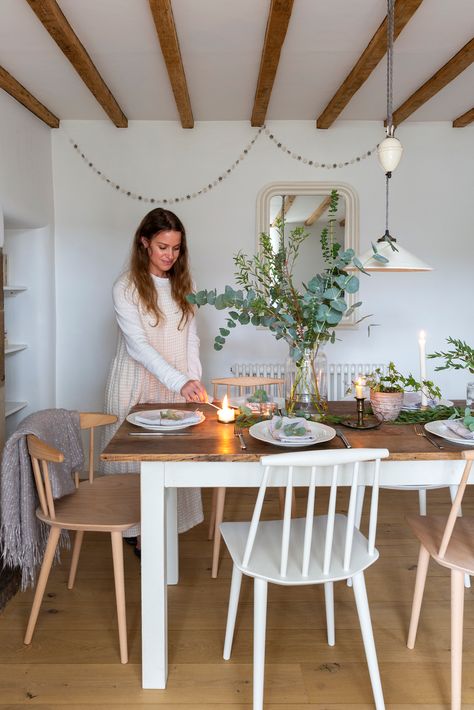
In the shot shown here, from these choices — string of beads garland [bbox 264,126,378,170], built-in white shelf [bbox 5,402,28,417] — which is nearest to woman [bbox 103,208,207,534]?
built-in white shelf [bbox 5,402,28,417]

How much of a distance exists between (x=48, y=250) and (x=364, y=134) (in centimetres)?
242

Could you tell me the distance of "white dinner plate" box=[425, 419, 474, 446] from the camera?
1850 mm

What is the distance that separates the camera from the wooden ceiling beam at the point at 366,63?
2432 millimetres

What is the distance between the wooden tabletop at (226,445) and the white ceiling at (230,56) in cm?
181

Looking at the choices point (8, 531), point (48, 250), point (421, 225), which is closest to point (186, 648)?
point (8, 531)

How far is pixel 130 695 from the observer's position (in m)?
1.85

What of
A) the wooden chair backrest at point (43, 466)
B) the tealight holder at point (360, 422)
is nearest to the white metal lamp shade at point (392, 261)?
the tealight holder at point (360, 422)

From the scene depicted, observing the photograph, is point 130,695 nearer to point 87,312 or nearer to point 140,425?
point 140,425

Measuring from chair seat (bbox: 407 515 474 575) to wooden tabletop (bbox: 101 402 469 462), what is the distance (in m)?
0.31

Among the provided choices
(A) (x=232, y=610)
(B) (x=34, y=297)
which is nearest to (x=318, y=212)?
(B) (x=34, y=297)

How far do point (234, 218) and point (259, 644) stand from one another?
3.15 meters

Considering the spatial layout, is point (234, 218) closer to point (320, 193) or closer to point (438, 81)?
point (320, 193)

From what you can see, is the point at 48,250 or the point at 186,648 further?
the point at 48,250

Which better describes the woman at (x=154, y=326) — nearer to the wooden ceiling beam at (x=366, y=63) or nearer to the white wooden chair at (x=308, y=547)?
the white wooden chair at (x=308, y=547)
